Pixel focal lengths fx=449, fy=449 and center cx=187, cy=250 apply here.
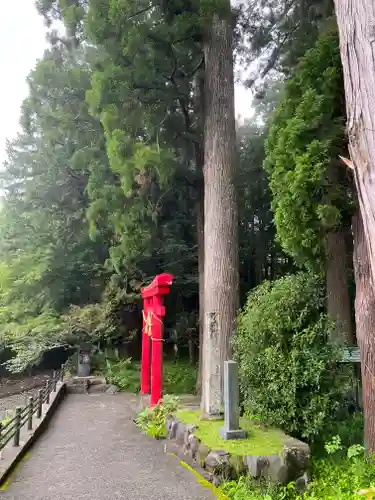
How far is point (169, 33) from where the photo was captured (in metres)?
8.10

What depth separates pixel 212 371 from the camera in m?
6.64

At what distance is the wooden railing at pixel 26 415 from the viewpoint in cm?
614

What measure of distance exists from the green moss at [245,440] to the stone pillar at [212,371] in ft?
0.69

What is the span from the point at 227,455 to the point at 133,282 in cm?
960

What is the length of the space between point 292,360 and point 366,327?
0.92 metres

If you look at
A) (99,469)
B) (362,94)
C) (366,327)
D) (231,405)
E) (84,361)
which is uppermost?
(362,94)

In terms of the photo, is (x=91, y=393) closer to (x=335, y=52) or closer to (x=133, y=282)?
(x=133, y=282)

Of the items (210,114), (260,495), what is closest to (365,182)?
(260,495)

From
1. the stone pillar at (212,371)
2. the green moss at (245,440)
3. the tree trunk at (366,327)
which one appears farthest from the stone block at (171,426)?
the tree trunk at (366,327)

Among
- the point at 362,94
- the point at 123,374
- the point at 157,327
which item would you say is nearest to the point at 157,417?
the point at 157,327

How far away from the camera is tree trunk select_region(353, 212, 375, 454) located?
16.5 feet

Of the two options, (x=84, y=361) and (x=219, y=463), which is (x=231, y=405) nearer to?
(x=219, y=463)

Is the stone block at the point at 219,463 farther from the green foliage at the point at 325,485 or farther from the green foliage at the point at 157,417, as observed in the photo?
the green foliage at the point at 157,417

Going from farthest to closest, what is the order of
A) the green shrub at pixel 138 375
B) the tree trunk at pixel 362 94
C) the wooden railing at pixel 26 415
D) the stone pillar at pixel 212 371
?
the green shrub at pixel 138 375
the stone pillar at pixel 212 371
the wooden railing at pixel 26 415
the tree trunk at pixel 362 94
